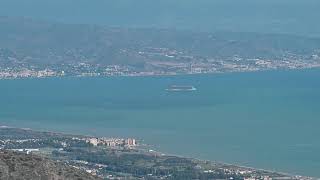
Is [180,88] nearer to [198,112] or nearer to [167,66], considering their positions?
[167,66]

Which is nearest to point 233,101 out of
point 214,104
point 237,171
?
point 214,104

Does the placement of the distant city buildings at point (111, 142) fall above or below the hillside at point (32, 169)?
above

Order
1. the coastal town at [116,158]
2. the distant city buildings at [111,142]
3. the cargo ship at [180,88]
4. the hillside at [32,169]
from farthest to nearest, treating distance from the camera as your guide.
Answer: the cargo ship at [180,88] → the distant city buildings at [111,142] → the coastal town at [116,158] → the hillside at [32,169]

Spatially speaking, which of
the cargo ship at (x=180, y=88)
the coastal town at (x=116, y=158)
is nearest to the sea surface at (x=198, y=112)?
the cargo ship at (x=180, y=88)

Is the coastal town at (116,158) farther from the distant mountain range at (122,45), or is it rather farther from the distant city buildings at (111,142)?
the distant mountain range at (122,45)

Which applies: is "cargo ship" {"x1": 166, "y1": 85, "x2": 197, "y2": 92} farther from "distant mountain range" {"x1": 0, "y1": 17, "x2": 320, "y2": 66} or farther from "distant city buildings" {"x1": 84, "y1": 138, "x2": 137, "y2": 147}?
"distant city buildings" {"x1": 84, "y1": 138, "x2": 137, "y2": 147}

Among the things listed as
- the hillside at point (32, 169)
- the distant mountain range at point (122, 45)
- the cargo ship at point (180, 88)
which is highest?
the distant mountain range at point (122, 45)
